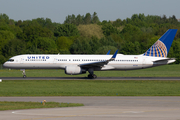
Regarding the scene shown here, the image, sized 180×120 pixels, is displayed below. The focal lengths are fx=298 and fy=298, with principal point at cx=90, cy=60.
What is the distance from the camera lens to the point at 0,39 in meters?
120

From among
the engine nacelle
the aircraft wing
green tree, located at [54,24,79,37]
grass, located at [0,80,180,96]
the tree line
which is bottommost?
grass, located at [0,80,180,96]

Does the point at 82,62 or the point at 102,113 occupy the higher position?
the point at 82,62

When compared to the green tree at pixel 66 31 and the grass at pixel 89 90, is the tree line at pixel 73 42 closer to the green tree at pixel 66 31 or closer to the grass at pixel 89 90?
the green tree at pixel 66 31

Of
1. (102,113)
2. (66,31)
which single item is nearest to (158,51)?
(102,113)

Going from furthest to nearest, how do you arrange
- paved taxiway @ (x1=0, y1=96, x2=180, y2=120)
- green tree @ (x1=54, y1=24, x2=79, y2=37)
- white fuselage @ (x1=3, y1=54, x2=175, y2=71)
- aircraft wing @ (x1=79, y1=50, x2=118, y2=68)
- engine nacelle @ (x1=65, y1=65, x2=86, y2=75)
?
green tree @ (x1=54, y1=24, x2=79, y2=37) < white fuselage @ (x1=3, y1=54, x2=175, y2=71) < aircraft wing @ (x1=79, y1=50, x2=118, y2=68) < engine nacelle @ (x1=65, y1=65, x2=86, y2=75) < paved taxiway @ (x1=0, y1=96, x2=180, y2=120)

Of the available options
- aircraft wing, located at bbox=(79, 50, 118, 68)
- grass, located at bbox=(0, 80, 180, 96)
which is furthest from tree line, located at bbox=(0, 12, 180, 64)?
grass, located at bbox=(0, 80, 180, 96)

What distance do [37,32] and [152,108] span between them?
374 feet

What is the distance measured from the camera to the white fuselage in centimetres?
4694

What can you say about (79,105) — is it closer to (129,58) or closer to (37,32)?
(129,58)

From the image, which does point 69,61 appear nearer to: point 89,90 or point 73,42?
point 89,90

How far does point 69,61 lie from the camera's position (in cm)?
4734

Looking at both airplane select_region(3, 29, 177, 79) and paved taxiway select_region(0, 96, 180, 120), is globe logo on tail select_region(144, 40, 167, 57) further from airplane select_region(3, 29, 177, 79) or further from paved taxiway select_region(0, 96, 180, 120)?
paved taxiway select_region(0, 96, 180, 120)

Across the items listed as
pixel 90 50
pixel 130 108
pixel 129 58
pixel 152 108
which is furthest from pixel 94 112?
pixel 90 50

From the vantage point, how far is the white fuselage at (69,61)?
46.9m
